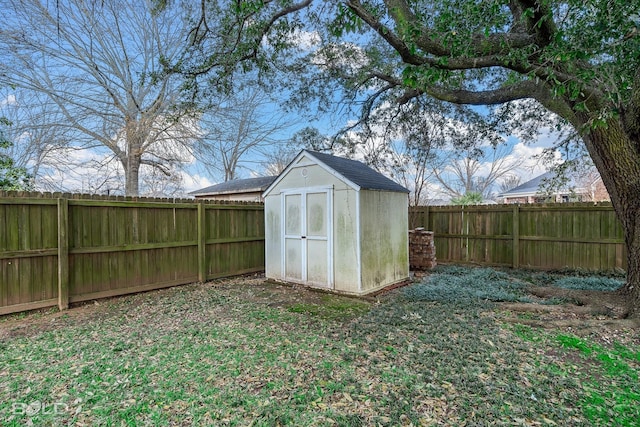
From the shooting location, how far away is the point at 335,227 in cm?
567

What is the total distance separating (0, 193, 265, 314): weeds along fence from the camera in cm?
440

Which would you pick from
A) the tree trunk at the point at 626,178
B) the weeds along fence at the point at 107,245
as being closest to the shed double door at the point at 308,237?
the weeds along fence at the point at 107,245

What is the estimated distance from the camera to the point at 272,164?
1872cm

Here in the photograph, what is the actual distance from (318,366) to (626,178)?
4525 mm

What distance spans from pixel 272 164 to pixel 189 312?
48.4 feet

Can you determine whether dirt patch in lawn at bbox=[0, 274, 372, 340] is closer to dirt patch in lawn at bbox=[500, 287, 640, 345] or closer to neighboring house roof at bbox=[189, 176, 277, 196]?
dirt patch in lawn at bbox=[500, 287, 640, 345]

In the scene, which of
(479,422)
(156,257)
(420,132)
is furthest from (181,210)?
(420,132)

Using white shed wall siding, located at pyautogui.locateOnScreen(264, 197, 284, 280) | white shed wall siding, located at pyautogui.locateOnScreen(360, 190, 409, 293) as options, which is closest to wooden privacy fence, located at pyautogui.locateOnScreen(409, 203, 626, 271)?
white shed wall siding, located at pyautogui.locateOnScreen(360, 190, 409, 293)

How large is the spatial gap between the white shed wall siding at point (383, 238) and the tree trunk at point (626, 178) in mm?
3078

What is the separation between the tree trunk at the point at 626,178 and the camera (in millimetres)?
4023

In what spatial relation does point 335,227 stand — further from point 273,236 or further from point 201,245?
point 201,245

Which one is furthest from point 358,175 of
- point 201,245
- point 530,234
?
point 530,234

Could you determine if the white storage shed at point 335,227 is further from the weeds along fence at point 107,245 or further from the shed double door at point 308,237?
the weeds along fence at point 107,245

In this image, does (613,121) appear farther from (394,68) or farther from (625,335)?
(394,68)
